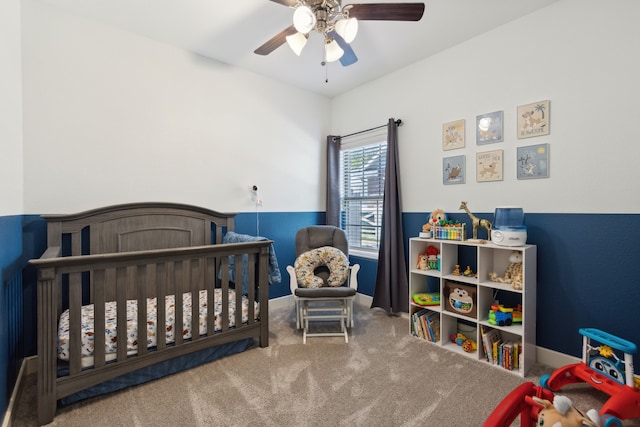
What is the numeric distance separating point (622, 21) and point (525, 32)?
54cm

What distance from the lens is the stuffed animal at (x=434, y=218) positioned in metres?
2.62

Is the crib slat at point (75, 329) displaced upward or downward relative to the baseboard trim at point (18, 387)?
upward

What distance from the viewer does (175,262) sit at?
2010mm

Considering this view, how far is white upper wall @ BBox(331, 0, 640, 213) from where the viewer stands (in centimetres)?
186

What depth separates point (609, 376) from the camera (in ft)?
5.49

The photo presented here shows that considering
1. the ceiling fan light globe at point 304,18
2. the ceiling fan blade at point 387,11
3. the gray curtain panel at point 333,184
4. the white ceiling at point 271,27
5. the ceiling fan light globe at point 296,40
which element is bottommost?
A: the gray curtain panel at point 333,184

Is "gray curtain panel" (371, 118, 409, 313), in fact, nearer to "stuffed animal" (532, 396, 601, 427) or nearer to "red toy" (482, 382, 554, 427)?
"red toy" (482, 382, 554, 427)

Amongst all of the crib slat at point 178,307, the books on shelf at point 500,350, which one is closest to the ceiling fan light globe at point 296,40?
the crib slat at point 178,307

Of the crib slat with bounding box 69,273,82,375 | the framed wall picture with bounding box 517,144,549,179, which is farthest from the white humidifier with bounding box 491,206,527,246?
the crib slat with bounding box 69,273,82,375

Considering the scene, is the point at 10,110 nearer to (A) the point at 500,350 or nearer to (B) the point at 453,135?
(B) the point at 453,135

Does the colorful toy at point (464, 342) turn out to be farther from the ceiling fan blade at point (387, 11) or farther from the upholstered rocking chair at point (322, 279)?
the ceiling fan blade at point (387, 11)

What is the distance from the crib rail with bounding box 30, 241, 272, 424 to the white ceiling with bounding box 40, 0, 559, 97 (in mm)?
1723

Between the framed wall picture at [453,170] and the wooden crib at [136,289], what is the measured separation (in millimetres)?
1724

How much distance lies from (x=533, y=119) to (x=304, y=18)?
1801 millimetres
